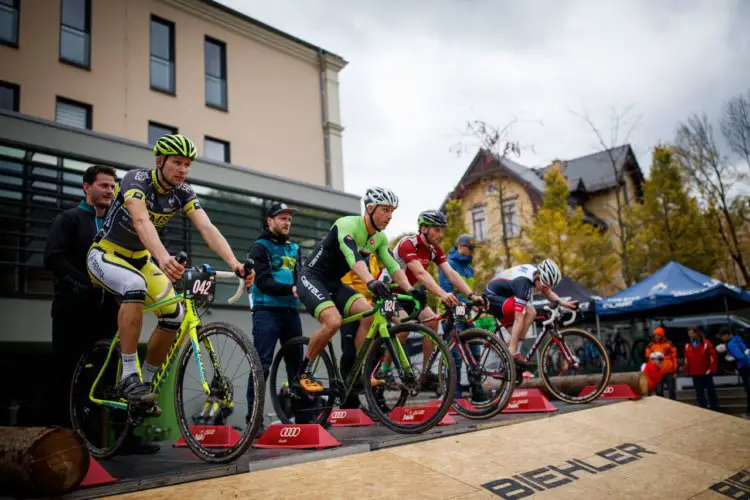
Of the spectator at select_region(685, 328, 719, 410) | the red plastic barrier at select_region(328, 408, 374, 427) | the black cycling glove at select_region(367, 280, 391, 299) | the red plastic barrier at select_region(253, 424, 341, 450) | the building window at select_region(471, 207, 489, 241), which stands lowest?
the spectator at select_region(685, 328, 719, 410)

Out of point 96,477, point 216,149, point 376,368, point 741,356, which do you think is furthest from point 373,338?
point 216,149

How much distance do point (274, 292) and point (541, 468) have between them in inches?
113

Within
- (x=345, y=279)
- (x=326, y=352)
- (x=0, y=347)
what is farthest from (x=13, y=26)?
(x=326, y=352)

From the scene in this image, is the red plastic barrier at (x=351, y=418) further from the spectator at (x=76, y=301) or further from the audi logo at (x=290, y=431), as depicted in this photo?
the spectator at (x=76, y=301)

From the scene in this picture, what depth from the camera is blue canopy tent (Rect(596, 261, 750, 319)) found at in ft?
45.9

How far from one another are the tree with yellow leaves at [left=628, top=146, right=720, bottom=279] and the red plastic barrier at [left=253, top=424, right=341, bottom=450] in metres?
27.4

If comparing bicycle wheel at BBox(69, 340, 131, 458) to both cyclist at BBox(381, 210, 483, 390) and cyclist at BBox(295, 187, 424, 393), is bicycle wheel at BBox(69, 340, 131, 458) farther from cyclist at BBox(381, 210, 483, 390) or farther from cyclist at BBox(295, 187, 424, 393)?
cyclist at BBox(381, 210, 483, 390)

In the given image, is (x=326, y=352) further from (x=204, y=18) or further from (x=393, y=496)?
(x=204, y=18)

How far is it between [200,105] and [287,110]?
371 centimetres

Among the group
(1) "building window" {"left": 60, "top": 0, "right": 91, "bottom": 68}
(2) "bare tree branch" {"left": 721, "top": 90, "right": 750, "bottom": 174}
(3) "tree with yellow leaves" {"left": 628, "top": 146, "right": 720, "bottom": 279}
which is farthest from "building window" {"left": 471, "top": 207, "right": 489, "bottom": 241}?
(1) "building window" {"left": 60, "top": 0, "right": 91, "bottom": 68}

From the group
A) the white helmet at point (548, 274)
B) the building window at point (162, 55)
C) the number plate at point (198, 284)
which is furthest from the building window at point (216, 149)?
the number plate at point (198, 284)

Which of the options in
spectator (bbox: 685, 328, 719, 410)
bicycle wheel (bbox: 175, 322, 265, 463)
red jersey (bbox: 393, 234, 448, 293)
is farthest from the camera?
spectator (bbox: 685, 328, 719, 410)

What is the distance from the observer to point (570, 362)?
6.91m

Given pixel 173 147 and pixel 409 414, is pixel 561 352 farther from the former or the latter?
pixel 173 147
